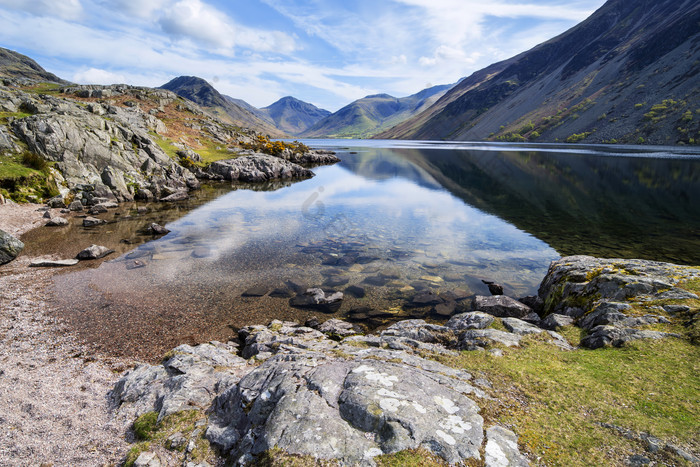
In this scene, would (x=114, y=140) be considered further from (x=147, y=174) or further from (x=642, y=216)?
(x=642, y=216)

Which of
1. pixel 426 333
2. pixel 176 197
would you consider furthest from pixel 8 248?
pixel 176 197

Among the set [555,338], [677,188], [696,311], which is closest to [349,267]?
[555,338]

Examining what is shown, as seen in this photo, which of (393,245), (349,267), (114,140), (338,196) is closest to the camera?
(349,267)

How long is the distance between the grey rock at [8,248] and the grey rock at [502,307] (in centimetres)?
3034

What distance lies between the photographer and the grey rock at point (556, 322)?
13515mm

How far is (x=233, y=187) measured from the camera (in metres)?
64.2

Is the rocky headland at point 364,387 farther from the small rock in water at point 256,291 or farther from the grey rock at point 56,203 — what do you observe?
the grey rock at point 56,203

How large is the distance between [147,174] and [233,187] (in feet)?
49.5

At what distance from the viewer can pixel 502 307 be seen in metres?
16.7

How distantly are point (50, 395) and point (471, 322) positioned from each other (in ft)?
50.4

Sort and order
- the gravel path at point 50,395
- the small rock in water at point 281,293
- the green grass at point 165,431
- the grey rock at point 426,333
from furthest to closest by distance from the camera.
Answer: the small rock in water at point 281,293, the grey rock at point 426,333, the gravel path at point 50,395, the green grass at point 165,431

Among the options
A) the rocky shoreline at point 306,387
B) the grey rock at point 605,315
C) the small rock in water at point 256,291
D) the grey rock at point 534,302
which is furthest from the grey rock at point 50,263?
the grey rock at point 605,315

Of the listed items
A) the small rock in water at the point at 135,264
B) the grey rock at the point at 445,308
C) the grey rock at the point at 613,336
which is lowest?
the small rock in water at the point at 135,264

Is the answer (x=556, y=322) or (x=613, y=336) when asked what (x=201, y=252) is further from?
(x=613, y=336)
